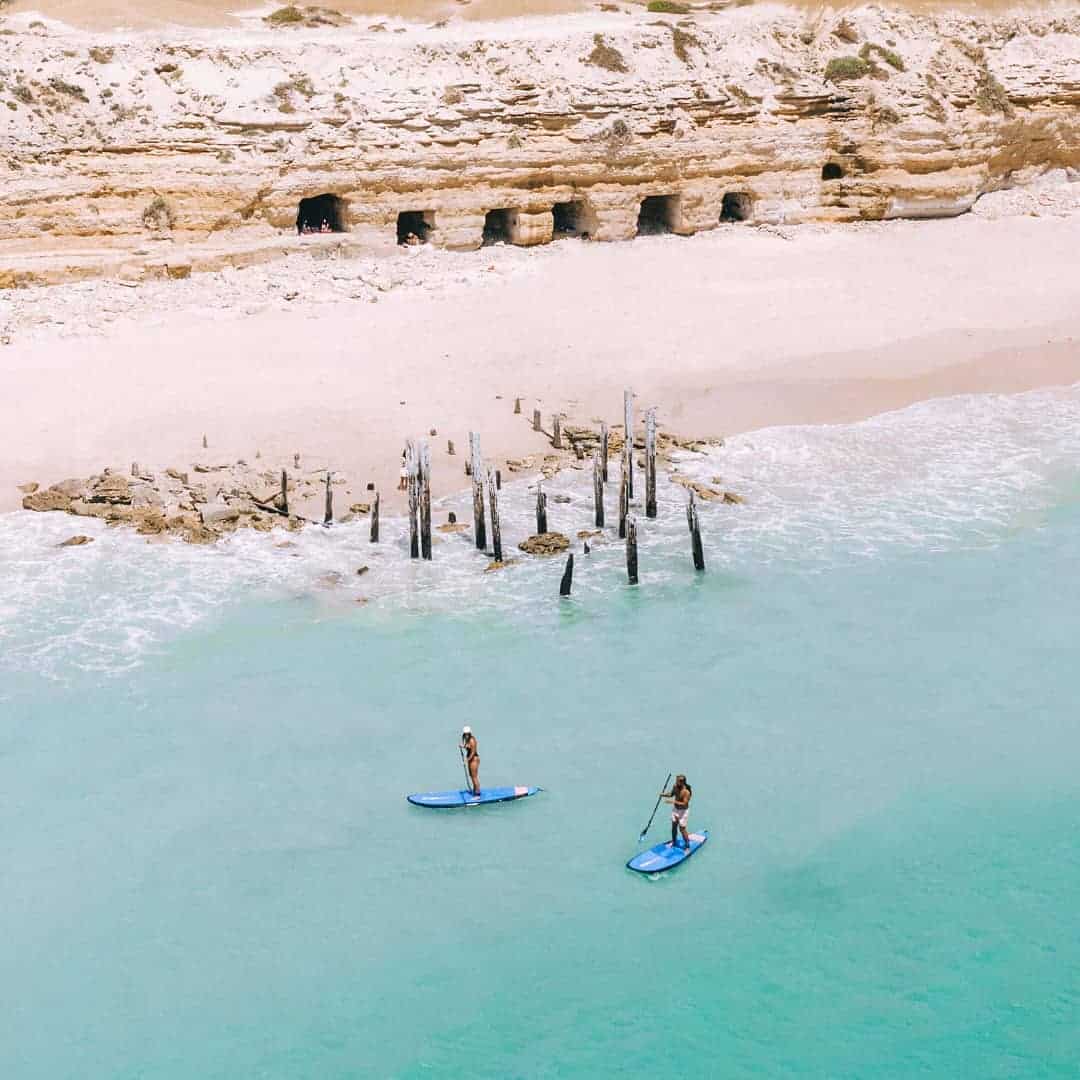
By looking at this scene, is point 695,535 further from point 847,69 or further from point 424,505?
point 847,69

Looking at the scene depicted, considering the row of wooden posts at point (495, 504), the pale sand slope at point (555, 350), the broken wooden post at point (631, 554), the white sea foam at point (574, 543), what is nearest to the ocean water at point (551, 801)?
the white sea foam at point (574, 543)

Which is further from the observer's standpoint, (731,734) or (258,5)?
(258,5)

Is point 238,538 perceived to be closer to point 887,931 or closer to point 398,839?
point 398,839

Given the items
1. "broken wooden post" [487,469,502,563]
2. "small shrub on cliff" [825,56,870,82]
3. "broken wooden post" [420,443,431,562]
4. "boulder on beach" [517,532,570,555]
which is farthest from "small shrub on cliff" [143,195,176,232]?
"small shrub on cliff" [825,56,870,82]

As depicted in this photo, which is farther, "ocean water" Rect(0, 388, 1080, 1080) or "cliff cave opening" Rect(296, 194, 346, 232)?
"cliff cave opening" Rect(296, 194, 346, 232)

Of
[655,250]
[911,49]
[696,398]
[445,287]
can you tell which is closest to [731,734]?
[696,398]

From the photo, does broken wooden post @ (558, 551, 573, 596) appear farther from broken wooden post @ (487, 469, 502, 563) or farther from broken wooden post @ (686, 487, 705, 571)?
broken wooden post @ (686, 487, 705, 571)

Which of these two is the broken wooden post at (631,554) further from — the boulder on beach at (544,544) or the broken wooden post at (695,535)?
the boulder on beach at (544,544)

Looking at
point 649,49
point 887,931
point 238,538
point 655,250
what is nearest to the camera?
point 887,931
